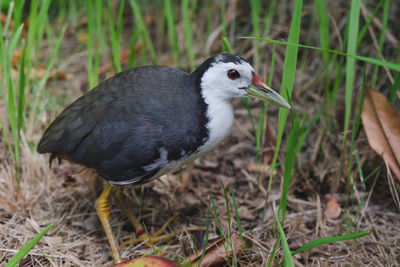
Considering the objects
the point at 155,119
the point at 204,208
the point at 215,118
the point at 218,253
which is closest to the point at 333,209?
the point at 204,208

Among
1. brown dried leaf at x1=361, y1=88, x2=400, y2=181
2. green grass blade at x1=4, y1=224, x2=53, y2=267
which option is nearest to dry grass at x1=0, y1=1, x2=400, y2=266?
brown dried leaf at x1=361, y1=88, x2=400, y2=181

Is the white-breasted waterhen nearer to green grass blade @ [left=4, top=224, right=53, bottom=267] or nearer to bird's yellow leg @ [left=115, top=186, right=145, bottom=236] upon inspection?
bird's yellow leg @ [left=115, top=186, right=145, bottom=236]

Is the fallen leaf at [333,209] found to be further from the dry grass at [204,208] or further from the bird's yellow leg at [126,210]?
the bird's yellow leg at [126,210]

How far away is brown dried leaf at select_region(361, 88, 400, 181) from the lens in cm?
233

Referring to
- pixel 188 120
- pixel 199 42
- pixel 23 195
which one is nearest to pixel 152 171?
pixel 188 120

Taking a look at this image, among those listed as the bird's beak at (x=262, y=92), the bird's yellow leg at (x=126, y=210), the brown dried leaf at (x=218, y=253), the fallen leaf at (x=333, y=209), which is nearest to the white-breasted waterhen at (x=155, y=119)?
the bird's beak at (x=262, y=92)

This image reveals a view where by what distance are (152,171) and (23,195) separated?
881mm

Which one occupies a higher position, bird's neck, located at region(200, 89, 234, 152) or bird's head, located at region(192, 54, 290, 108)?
bird's head, located at region(192, 54, 290, 108)

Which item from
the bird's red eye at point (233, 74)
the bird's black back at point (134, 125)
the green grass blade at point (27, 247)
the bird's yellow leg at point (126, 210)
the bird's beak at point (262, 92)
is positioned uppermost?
the bird's red eye at point (233, 74)

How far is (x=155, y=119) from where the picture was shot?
6.82 feet

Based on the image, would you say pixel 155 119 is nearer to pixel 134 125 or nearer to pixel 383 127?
pixel 134 125

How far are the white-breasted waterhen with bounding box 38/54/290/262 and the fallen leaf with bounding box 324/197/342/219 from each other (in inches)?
32.8

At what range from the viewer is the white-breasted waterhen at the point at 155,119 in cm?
206

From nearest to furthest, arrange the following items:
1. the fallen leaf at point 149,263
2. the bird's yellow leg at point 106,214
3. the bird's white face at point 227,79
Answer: the fallen leaf at point 149,263, the bird's white face at point 227,79, the bird's yellow leg at point 106,214
